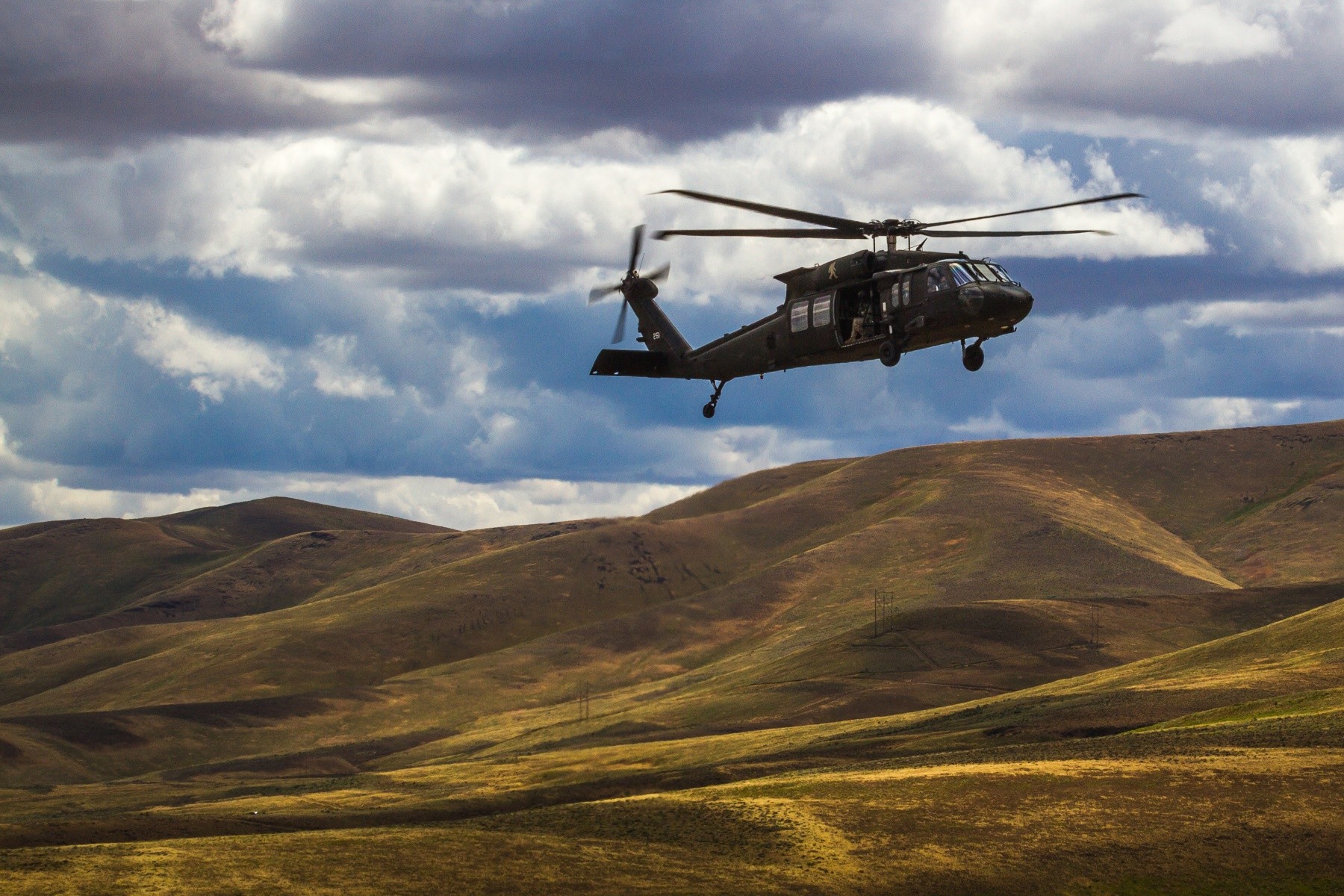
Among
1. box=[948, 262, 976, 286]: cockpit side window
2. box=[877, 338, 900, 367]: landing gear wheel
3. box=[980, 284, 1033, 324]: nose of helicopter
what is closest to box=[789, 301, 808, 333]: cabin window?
box=[877, 338, 900, 367]: landing gear wheel

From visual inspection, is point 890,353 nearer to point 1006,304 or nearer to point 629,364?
point 1006,304

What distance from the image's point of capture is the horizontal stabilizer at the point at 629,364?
76438 millimetres

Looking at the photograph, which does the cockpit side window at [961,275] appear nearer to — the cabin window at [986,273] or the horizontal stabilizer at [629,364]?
the cabin window at [986,273]

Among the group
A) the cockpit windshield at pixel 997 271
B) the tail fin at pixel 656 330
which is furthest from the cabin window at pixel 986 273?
the tail fin at pixel 656 330

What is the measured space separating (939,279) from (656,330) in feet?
74.5

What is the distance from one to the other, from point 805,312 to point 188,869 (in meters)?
38.0

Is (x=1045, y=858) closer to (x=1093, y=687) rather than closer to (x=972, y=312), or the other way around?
(x=972, y=312)

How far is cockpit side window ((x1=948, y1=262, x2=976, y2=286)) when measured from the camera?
62.2 m

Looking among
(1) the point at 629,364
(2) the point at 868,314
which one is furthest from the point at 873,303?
(1) the point at 629,364

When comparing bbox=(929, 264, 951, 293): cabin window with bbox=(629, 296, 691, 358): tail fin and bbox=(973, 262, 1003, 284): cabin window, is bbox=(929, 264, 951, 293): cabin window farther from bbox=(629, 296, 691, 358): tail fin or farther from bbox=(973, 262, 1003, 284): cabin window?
bbox=(629, 296, 691, 358): tail fin

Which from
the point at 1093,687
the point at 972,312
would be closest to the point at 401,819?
the point at 972,312

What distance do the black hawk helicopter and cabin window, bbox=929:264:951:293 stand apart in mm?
40

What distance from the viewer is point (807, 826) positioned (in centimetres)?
8575

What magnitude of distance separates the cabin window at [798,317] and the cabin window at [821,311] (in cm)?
52
